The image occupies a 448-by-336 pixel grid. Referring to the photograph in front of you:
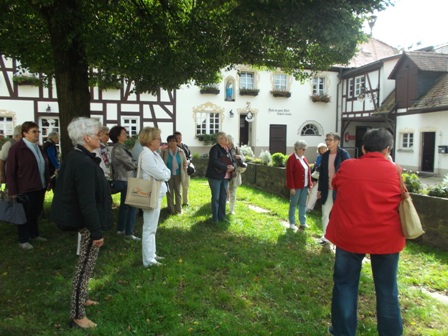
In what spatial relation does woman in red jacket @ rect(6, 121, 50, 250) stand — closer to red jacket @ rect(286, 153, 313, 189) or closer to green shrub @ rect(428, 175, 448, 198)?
red jacket @ rect(286, 153, 313, 189)

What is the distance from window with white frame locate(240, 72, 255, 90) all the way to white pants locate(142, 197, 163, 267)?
2068 cm

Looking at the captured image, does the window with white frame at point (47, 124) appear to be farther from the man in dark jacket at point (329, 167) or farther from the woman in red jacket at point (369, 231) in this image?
the woman in red jacket at point (369, 231)

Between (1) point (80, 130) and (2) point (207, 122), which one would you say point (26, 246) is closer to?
(1) point (80, 130)

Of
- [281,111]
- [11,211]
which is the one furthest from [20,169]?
[281,111]

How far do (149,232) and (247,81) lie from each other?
21.3 m

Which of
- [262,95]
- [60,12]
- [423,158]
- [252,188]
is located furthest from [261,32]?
[262,95]

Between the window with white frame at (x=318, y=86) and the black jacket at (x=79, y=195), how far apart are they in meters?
24.8

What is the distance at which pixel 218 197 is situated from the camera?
741cm

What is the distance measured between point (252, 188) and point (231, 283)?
8.28m

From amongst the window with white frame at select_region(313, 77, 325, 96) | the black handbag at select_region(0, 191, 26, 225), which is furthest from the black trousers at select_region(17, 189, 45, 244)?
the window with white frame at select_region(313, 77, 325, 96)

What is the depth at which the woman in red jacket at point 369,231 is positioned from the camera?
2.97 m

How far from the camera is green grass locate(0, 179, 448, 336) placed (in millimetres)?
3574

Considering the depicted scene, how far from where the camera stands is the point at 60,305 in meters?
3.87

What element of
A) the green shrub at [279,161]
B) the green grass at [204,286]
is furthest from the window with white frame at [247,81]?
the green grass at [204,286]
